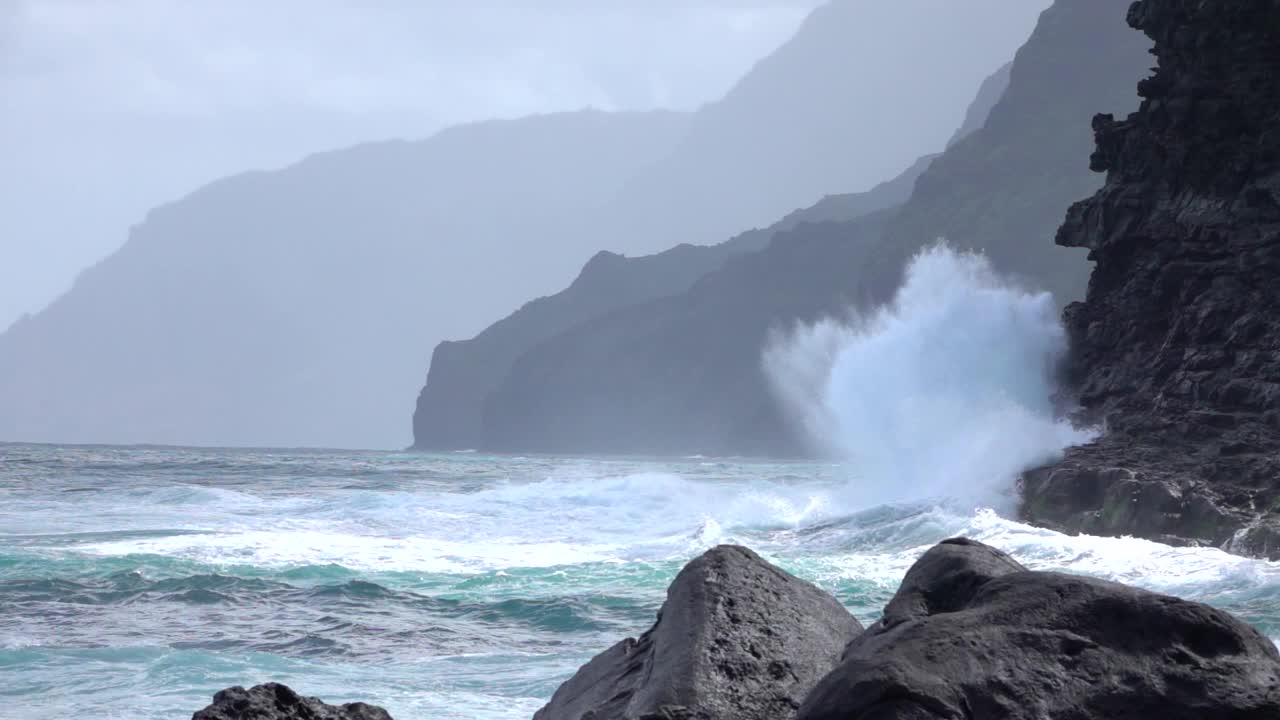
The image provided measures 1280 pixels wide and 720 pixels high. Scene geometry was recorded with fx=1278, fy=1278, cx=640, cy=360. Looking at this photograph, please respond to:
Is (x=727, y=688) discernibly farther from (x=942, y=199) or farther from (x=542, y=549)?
(x=942, y=199)

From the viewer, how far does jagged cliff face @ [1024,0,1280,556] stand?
16.1 metres

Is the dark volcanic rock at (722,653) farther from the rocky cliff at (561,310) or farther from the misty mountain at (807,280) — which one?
the rocky cliff at (561,310)

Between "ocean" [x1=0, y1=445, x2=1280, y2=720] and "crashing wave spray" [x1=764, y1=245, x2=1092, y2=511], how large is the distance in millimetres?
1835

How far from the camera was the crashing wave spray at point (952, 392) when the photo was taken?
74.0 feet

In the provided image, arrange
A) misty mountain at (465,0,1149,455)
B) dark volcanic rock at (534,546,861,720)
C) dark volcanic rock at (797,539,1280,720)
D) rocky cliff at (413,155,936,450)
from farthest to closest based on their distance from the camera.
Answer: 1. rocky cliff at (413,155,936,450)
2. misty mountain at (465,0,1149,455)
3. dark volcanic rock at (534,546,861,720)
4. dark volcanic rock at (797,539,1280,720)

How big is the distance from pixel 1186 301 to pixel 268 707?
61.3 feet

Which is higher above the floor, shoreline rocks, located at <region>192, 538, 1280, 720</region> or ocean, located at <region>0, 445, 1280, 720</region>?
shoreline rocks, located at <region>192, 538, 1280, 720</region>

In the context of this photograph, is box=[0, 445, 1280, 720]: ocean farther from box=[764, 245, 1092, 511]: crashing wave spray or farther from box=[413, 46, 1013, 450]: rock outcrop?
box=[413, 46, 1013, 450]: rock outcrop

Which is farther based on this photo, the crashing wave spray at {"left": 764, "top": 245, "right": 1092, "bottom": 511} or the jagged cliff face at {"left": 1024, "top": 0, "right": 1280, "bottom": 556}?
the crashing wave spray at {"left": 764, "top": 245, "right": 1092, "bottom": 511}

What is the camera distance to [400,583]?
14.3 meters

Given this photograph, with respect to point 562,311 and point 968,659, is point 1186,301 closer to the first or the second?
point 968,659

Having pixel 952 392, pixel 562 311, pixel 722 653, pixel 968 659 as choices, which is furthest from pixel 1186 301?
pixel 562 311

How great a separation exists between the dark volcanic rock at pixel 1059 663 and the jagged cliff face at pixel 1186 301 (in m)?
10.9

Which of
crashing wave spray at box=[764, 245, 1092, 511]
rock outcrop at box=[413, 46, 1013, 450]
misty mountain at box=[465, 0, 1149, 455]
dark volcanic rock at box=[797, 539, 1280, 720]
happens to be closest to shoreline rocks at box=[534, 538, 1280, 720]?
dark volcanic rock at box=[797, 539, 1280, 720]
